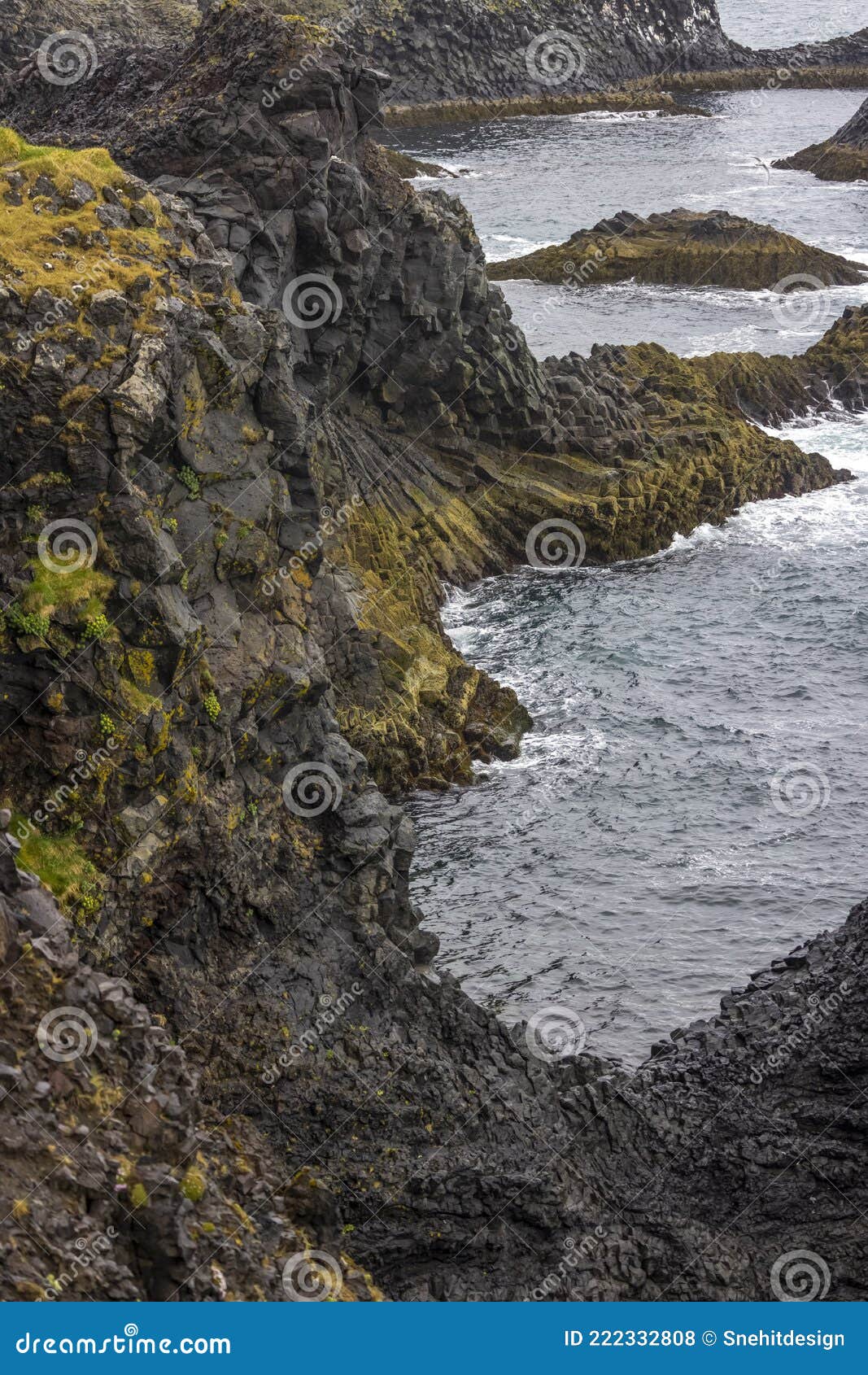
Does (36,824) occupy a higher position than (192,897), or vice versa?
(36,824)

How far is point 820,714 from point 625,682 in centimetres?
597

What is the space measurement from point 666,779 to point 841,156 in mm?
94556

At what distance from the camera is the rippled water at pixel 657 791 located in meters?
33.9

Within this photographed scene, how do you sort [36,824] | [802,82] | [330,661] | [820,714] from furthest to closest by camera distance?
[802,82] < [820,714] < [330,661] < [36,824]

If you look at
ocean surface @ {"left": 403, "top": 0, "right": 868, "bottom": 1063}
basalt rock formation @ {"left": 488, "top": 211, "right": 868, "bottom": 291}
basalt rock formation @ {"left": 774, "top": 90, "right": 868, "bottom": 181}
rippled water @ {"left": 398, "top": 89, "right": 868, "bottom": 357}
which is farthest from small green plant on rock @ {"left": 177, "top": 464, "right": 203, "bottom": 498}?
basalt rock formation @ {"left": 774, "top": 90, "right": 868, "bottom": 181}

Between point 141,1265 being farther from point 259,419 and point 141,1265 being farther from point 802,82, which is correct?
point 802,82

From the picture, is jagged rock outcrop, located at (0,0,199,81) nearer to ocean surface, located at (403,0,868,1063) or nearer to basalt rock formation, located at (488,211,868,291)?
basalt rock formation, located at (488,211,868,291)

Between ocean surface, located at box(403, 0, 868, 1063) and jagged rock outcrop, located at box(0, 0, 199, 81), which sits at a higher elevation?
jagged rock outcrop, located at box(0, 0, 199, 81)

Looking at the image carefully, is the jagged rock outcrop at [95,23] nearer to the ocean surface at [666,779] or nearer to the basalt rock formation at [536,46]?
the basalt rock formation at [536,46]

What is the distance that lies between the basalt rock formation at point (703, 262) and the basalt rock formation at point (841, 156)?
95.8ft

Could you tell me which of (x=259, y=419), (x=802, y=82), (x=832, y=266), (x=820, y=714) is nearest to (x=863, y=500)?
(x=820, y=714)

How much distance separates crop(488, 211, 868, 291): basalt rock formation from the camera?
90062 mm

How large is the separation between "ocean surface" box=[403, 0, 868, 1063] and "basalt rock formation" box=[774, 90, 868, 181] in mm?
57251

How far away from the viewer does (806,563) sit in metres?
56.0
